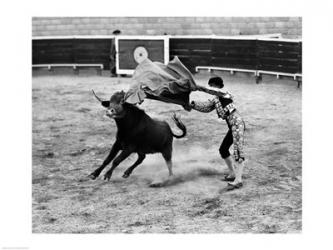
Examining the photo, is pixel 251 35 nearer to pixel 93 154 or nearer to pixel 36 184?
pixel 93 154

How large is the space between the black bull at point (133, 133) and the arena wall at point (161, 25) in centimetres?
588

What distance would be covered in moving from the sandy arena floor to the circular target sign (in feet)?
7.03

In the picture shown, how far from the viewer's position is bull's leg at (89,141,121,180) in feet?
23.5

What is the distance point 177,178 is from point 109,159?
81 cm

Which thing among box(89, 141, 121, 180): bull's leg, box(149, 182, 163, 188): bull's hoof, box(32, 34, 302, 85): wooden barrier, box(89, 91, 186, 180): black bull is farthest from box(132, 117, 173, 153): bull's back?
box(32, 34, 302, 85): wooden barrier

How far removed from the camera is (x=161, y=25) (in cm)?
1352

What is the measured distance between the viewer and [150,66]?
24.2 feet

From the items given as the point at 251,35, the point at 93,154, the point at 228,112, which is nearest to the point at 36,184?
the point at 93,154

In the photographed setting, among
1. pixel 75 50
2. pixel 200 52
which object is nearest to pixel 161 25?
pixel 200 52

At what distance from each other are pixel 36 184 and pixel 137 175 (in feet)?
3.60

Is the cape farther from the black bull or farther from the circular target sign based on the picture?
→ the circular target sign

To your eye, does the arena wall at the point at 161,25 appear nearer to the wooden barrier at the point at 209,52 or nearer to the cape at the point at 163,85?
the wooden barrier at the point at 209,52

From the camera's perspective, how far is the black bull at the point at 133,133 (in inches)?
275

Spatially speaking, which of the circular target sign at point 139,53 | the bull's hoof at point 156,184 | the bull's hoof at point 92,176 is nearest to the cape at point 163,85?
the bull's hoof at point 156,184
